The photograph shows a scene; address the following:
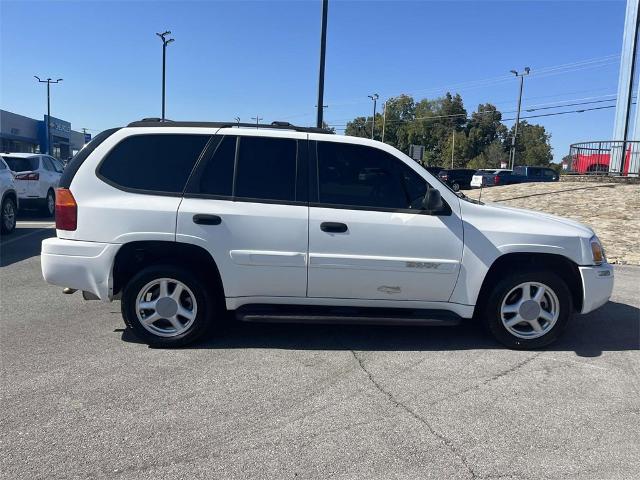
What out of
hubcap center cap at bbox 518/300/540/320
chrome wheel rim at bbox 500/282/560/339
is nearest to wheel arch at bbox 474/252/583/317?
chrome wheel rim at bbox 500/282/560/339

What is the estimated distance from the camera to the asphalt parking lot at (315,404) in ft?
9.39

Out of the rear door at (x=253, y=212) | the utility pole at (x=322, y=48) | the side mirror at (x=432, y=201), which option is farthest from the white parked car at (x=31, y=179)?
the side mirror at (x=432, y=201)

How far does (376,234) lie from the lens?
4.34 m

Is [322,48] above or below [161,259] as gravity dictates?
above

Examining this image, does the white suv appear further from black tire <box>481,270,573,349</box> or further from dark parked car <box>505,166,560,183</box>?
dark parked car <box>505,166,560,183</box>

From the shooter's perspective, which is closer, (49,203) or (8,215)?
(8,215)

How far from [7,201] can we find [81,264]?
291 inches

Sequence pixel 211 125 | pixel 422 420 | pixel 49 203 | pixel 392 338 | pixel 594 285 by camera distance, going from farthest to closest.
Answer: pixel 49 203, pixel 392 338, pixel 211 125, pixel 594 285, pixel 422 420

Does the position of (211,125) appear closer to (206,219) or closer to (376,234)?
(206,219)

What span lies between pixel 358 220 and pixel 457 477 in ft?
7.15

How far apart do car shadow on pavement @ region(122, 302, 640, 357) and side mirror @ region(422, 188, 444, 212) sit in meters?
1.28

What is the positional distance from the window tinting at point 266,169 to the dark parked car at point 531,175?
106 ft

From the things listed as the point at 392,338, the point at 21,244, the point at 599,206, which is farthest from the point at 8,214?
the point at 599,206

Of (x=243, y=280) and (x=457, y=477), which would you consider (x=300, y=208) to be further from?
(x=457, y=477)
